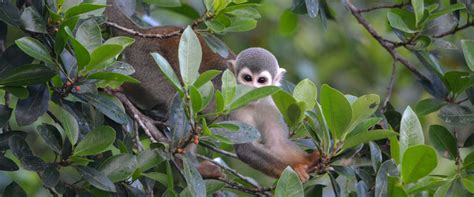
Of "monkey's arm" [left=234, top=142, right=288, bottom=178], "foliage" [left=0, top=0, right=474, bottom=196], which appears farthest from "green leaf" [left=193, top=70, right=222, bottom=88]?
"monkey's arm" [left=234, top=142, right=288, bottom=178]

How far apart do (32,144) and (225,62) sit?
139 cm

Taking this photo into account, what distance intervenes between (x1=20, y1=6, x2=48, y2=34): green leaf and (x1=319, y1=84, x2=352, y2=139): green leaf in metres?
1.06

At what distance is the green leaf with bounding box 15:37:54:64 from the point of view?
267cm

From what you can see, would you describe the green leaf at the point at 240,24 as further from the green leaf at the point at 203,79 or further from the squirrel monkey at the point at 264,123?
the green leaf at the point at 203,79

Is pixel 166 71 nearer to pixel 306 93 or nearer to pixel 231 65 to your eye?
pixel 306 93

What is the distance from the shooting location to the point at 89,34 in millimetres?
2775

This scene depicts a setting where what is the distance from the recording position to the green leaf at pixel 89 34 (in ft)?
9.02

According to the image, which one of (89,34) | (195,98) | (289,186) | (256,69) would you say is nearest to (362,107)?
(289,186)

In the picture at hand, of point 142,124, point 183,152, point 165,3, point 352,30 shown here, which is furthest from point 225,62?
point 352,30

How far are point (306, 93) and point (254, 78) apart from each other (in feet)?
3.12

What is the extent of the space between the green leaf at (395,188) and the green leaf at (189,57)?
2.53 feet

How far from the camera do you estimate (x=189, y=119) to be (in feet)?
9.11

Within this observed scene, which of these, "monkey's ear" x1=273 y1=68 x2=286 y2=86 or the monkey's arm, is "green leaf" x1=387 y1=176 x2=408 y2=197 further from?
"monkey's ear" x1=273 y1=68 x2=286 y2=86

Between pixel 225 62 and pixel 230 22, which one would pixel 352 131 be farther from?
pixel 225 62
